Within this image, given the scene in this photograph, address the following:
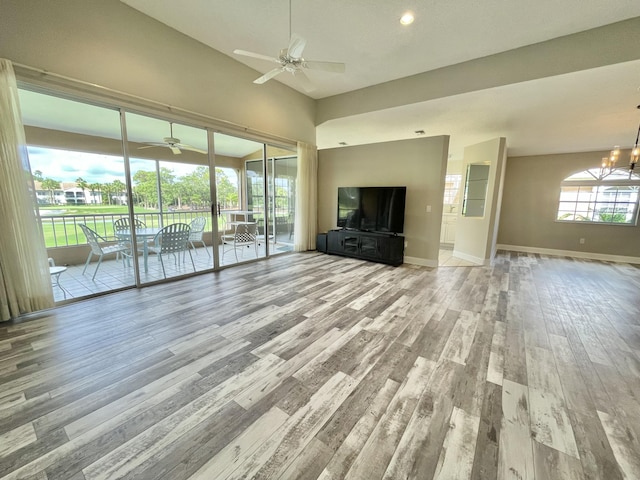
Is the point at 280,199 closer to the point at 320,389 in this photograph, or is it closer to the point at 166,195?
the point at 166,195

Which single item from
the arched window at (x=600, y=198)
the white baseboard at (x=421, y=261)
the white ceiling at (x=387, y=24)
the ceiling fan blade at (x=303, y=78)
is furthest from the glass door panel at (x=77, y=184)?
the arched window at (x=600, y=198)

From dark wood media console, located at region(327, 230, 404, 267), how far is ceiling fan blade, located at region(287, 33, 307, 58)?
11.0ft

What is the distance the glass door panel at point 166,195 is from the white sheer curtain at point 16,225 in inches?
35.8

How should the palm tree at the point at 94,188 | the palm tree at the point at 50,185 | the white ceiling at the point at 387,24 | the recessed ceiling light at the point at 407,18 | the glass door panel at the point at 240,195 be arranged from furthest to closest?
the glass door panel at the point at 240,195 < the palm tree at the point at 94,188 < the palm tree at the point at 50,185 < the recessed ceiling light at the point at 407,18 < the white ceiling at the point at 387,24

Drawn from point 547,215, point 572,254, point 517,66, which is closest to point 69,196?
point 517,66

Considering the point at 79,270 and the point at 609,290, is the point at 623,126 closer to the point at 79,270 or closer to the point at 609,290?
the point at 609,290

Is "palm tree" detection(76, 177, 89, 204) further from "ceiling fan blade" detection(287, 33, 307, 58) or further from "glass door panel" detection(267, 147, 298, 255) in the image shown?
"ceiling fan blade" detection(287, 33, 307, 58)

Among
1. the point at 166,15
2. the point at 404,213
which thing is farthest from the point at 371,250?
the point at 166,15

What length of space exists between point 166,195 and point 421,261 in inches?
218

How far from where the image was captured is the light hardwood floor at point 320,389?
1.20 meters

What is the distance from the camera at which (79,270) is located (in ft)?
14.2

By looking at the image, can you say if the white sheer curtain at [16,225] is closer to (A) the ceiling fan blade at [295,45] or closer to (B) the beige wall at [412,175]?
(A) the ceiling fan blade at [295,45]

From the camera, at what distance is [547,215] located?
6.32 metres

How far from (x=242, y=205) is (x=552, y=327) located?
7.53 meters
